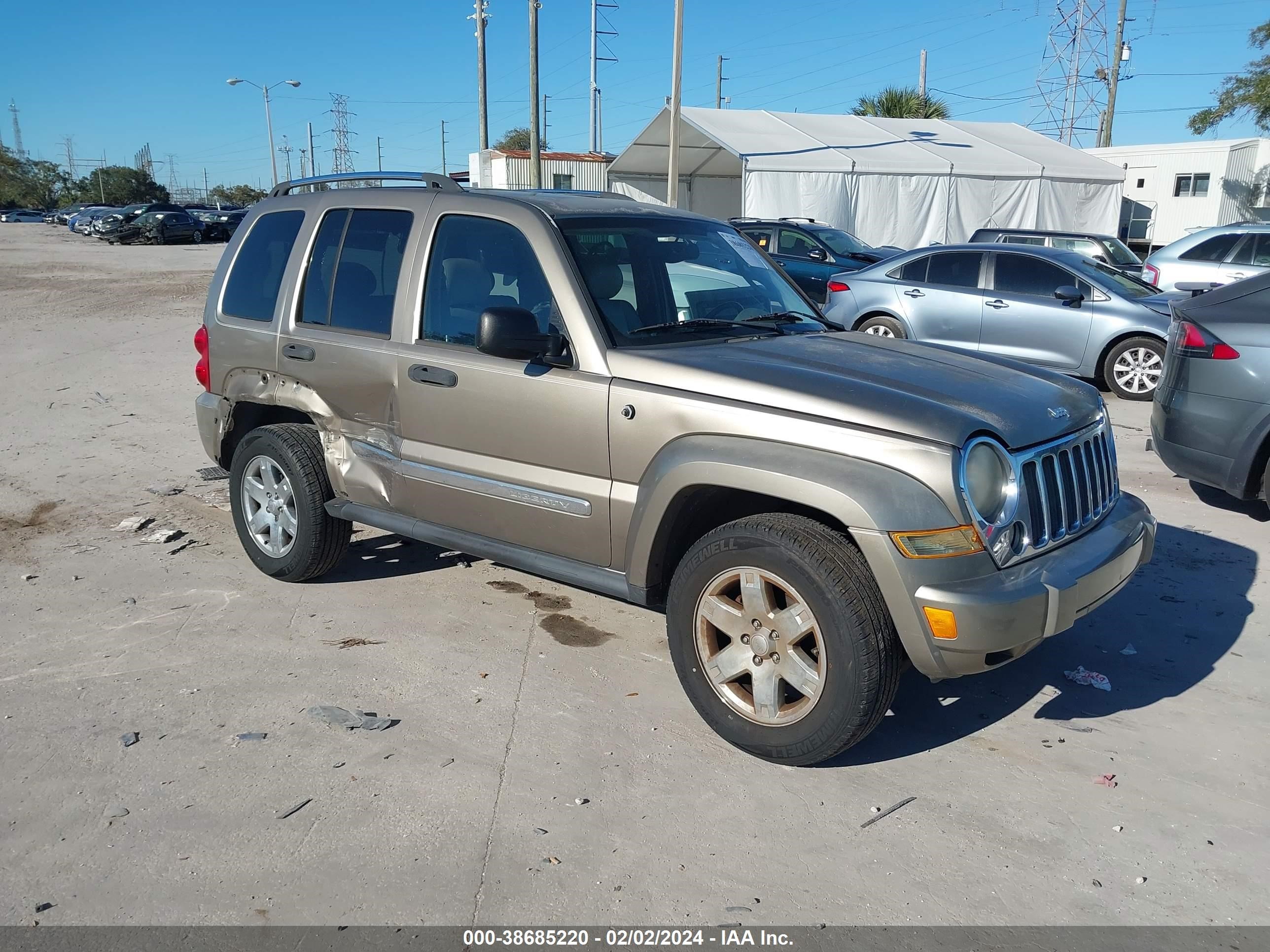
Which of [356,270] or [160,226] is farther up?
[160,226]

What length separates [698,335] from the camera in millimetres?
4160

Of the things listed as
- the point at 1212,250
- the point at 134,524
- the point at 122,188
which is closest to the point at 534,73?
the point at 1212,250

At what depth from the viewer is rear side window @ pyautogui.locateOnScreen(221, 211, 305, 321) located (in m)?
5.19

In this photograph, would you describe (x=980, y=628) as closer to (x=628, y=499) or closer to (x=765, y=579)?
(x=765, y=579)

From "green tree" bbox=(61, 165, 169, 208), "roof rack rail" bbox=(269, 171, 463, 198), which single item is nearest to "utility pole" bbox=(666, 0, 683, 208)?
"roof rack rail" bbox=(269, 171, 463, 198)

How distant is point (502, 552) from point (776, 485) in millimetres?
1437

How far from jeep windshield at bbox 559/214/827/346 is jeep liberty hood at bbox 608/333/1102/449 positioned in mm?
176

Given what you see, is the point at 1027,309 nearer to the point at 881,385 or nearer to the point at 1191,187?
the point at 881,385

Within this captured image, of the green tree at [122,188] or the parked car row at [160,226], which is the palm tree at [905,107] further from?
the green tree at [122,188]

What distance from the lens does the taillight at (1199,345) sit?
5992mm

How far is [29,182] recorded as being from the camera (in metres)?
99.4

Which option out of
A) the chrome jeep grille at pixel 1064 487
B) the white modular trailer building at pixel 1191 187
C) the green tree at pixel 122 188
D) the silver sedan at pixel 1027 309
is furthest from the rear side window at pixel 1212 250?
the green tree at pixel 122 188

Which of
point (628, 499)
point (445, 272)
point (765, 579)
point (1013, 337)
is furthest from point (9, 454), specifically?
point (1013, 337)

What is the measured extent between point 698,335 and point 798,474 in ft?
3.54
